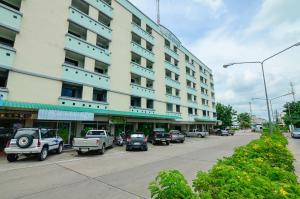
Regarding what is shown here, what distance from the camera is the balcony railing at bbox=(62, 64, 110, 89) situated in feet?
61.2

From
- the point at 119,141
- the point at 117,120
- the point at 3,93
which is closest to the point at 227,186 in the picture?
the point at 3,93

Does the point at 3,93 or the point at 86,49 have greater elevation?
the point at 86,49

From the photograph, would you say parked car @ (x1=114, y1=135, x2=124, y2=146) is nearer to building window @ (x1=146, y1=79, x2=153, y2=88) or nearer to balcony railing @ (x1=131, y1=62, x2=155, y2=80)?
balcony railing @ (x1=131, y1=62, x2=155, y2=80)

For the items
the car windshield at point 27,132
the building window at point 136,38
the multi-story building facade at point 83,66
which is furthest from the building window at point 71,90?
the building window at point 136,38

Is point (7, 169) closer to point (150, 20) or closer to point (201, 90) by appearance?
→ point (150, 20)

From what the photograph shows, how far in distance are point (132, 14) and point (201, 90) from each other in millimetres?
28519

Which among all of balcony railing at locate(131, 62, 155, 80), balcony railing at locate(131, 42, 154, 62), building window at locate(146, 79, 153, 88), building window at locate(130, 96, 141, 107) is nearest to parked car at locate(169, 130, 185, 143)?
building window at locate(130, 96, 141, 107)

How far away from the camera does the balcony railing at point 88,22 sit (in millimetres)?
19891

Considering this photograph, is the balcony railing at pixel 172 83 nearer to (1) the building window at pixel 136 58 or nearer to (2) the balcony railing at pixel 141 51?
(2) the balcony railing at pixel 141 51

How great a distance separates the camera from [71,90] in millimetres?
20641

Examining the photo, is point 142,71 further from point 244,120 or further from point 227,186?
point 244,120

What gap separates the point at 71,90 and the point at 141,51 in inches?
484

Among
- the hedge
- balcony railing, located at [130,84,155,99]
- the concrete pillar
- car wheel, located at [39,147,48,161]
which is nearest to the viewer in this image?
the hedge

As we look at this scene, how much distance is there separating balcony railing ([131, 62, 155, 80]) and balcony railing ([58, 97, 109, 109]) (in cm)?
714
